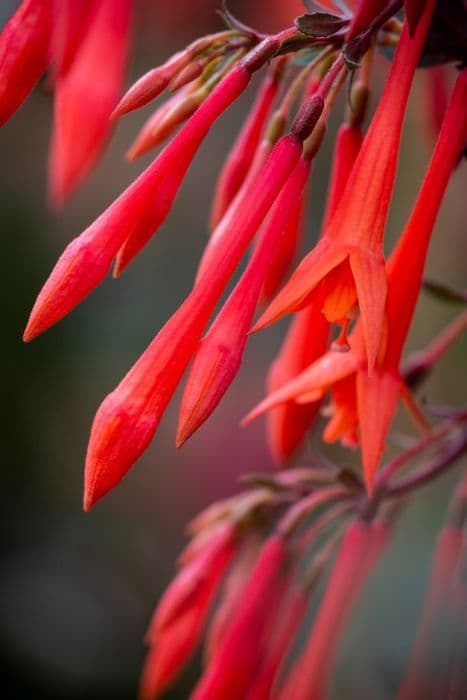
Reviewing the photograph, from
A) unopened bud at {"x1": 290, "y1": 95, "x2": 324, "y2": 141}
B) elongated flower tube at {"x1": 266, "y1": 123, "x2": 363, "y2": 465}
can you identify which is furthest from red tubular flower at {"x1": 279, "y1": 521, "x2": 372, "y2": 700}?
unopened bud at {"x1": 290, "y1": 95, "x2": 324, "y2": 141}

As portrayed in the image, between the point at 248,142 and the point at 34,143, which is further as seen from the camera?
the point at 34,143

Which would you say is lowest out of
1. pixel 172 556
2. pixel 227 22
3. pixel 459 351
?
pixel 172 556

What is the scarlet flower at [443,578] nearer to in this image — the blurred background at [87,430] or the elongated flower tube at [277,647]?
the elongated flower tube at [277,647]

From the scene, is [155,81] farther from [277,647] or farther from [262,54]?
[277,647]

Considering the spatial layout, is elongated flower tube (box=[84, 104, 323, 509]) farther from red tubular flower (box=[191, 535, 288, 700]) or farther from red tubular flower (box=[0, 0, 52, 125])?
red tubular flower (box=[191, 535, 288, 700])

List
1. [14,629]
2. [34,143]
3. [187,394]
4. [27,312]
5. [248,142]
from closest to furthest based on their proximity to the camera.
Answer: [187,394], [248,142], [14,629], [27,312], [34,143]

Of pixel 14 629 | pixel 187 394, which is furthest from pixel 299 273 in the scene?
→ pixel 14 629

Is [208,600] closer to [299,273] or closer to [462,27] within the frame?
[299,273]

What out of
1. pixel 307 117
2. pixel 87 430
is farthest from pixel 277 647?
pixel 87 430
